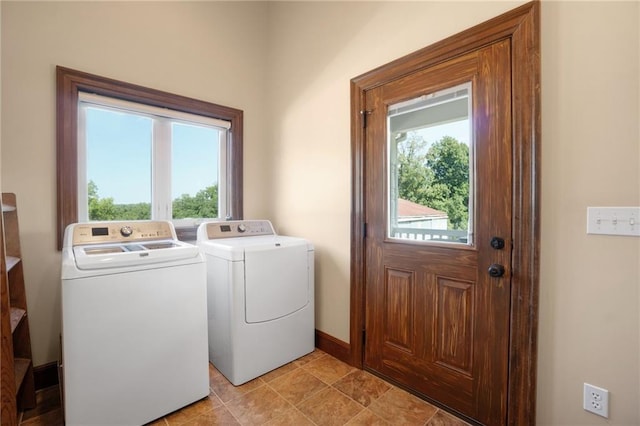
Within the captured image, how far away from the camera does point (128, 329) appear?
1503mm

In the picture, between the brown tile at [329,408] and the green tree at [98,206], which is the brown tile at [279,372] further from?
the green tree at [98,206]

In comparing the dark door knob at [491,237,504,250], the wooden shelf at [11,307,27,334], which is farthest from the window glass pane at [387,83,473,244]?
the wooden shelf at [11,307,27,334]

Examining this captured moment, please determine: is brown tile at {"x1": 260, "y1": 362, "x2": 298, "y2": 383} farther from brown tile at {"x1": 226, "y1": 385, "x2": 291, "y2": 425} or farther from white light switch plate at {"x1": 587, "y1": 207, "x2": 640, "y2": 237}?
white light switch plate at {"x1": 587, "y1": 207, "x2": 640, "y2": 237}

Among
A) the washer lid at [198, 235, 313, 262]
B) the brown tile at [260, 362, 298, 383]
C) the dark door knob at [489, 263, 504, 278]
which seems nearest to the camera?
the dark door knob at [489, 263, 504, 278]

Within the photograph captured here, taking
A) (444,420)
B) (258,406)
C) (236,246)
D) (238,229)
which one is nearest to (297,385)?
(258,406)

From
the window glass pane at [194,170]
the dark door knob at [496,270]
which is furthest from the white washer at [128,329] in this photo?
the dark door knob at [496,270]

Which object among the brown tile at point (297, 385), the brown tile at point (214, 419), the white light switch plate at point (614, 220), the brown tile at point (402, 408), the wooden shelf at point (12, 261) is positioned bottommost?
the brown tile at point (297, 385)

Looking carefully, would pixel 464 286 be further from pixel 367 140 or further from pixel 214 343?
pixel 214 343

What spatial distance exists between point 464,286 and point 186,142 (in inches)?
93.7

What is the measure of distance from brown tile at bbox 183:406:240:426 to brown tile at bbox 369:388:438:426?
0.80 m

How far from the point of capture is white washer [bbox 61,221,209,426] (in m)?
1.39

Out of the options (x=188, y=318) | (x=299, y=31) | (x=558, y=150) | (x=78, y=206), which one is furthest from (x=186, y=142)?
(x=558, y=150)

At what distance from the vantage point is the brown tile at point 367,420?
1593mm

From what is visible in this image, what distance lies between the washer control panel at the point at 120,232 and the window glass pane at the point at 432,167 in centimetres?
157
